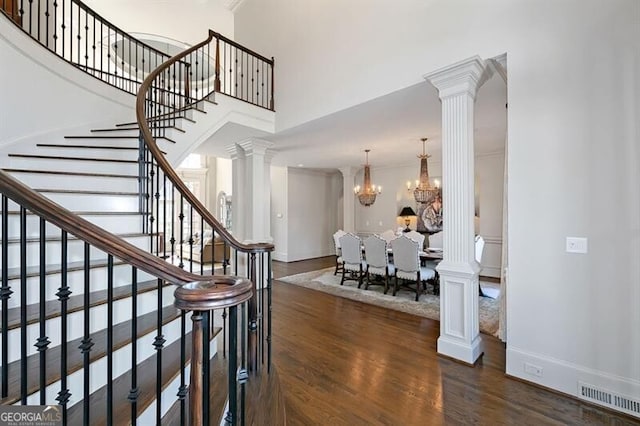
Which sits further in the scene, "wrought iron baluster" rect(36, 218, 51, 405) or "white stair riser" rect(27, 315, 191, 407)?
"white stair riser" rect(27, 315, 191, 407)

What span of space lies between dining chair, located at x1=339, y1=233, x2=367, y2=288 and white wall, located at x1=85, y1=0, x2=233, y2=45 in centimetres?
481

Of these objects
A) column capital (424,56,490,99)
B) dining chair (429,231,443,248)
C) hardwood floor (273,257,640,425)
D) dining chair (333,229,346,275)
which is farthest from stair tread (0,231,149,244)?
dining chair (429,231,443,248)

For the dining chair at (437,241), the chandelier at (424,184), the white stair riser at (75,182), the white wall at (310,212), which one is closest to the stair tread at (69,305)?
the white stair riser at (75,182)

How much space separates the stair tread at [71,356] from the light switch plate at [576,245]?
2.82 meters

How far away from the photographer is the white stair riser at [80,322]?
4.51 feet

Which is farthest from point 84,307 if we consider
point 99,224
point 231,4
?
point 231,4

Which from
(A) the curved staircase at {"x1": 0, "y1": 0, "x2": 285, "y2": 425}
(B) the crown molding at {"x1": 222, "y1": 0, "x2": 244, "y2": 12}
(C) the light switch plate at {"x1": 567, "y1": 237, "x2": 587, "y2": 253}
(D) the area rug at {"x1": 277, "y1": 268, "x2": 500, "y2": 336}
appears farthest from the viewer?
(B) the crown molding at {"x1": 222, "y1": 0, "x2": 244, "y2": 12}

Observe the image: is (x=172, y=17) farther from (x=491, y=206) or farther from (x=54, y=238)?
(x=491, y=206)

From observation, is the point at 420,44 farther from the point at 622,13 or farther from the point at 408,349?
the point at 408,349

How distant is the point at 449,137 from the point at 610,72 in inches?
43.1

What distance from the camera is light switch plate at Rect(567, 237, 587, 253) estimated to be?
2.08 metres

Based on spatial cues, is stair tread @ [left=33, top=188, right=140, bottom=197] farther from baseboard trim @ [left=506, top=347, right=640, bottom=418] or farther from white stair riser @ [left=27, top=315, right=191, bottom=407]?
baseboard trim @ [left=506, top=347, right=640, bottom=418]

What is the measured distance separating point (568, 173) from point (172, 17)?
7233 mm

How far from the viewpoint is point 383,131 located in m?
4.52
